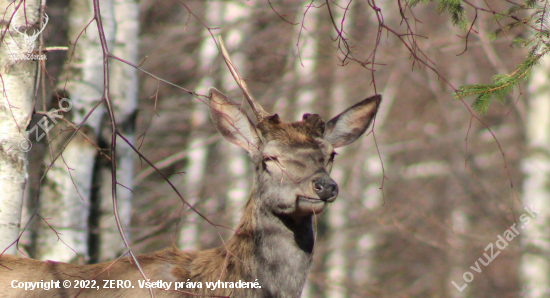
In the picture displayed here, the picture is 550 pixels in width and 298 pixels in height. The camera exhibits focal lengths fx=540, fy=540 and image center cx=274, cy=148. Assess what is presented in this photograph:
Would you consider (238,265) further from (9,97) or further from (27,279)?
(9,97)

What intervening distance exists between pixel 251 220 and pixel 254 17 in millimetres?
6926

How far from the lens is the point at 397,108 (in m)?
18.1

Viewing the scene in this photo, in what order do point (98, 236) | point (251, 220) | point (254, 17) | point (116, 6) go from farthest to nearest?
1. point (254, 17)
2. point (116, 6)
3. point (98, 236)
4. point (251, 220)

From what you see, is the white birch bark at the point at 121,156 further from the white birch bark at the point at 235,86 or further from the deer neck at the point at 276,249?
the white birch bark at the point at 235,86

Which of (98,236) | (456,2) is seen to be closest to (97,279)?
(98,236)

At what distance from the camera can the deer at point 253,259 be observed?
391 cm

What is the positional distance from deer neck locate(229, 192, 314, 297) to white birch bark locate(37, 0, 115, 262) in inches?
76.6

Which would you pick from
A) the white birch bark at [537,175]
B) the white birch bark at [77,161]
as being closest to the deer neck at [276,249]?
the white birch bark at [77,161]

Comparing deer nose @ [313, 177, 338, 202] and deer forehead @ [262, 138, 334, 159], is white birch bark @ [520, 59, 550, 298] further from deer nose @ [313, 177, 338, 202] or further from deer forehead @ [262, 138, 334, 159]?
deer nose @ [313, 177, 338, 202]

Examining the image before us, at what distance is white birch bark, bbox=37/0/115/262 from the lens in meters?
5.21

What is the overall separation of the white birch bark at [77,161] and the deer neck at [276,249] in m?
1.95

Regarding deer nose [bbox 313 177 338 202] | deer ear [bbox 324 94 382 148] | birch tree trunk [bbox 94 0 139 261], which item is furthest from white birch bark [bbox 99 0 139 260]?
deer nose [bbox 313 177 338 202]

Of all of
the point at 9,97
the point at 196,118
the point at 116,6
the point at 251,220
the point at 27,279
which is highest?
the point at 196,118

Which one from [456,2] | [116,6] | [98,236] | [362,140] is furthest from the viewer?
[362,140]
